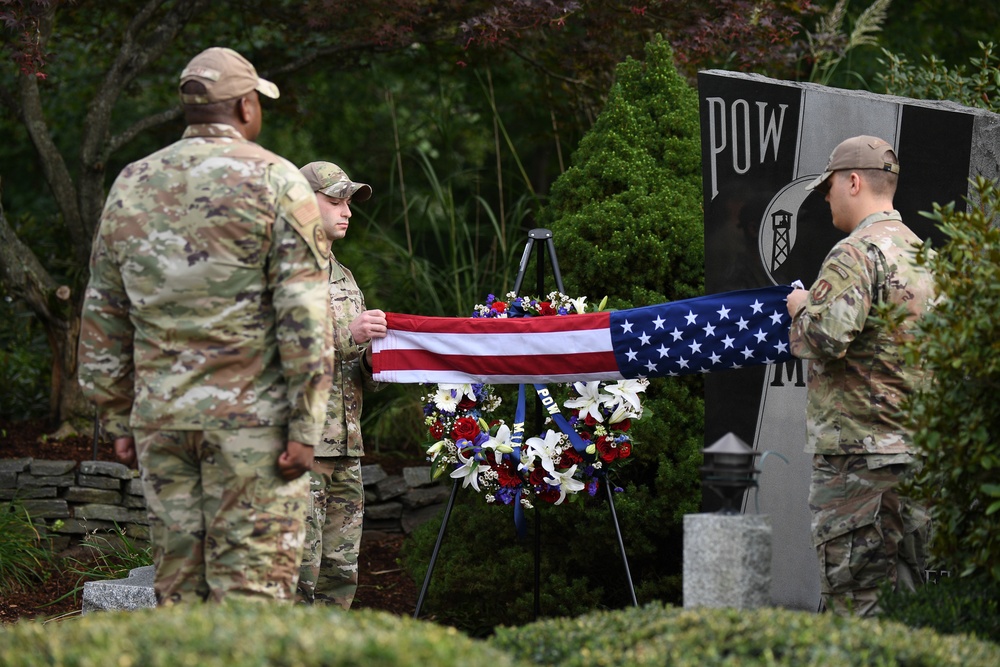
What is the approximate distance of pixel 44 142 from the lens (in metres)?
7.24

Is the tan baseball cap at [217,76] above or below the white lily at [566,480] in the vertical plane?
above

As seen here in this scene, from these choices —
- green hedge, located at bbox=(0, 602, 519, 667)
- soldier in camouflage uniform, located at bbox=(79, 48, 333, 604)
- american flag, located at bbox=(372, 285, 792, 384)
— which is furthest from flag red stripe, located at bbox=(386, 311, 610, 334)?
green hedge, located at bbox=(0, 602, 519, 667)

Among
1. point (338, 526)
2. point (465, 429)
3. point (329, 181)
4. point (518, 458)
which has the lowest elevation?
point (338, 526)

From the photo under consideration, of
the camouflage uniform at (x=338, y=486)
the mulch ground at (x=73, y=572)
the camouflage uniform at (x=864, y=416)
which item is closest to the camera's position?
the camouflage uniform at (x=864, y=416)

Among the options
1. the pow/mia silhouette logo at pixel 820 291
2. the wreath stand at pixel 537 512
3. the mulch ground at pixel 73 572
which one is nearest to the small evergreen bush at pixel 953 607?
the pow/mia silhouette logo at pixel 820 291

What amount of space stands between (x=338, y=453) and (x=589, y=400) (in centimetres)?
117

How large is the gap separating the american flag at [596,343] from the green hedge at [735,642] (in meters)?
1.74

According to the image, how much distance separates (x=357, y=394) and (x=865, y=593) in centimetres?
227

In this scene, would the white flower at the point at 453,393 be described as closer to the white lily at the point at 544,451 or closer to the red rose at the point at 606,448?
the white lily at the point at 544,451

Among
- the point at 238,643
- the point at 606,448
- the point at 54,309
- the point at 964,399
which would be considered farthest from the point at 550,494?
the point at 54,309

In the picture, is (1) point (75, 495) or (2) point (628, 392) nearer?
(2) point (628, 392)

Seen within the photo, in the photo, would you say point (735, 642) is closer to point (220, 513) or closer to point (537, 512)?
point (220, 513)

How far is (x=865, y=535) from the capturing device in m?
3.94

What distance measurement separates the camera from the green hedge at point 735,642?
273cm
